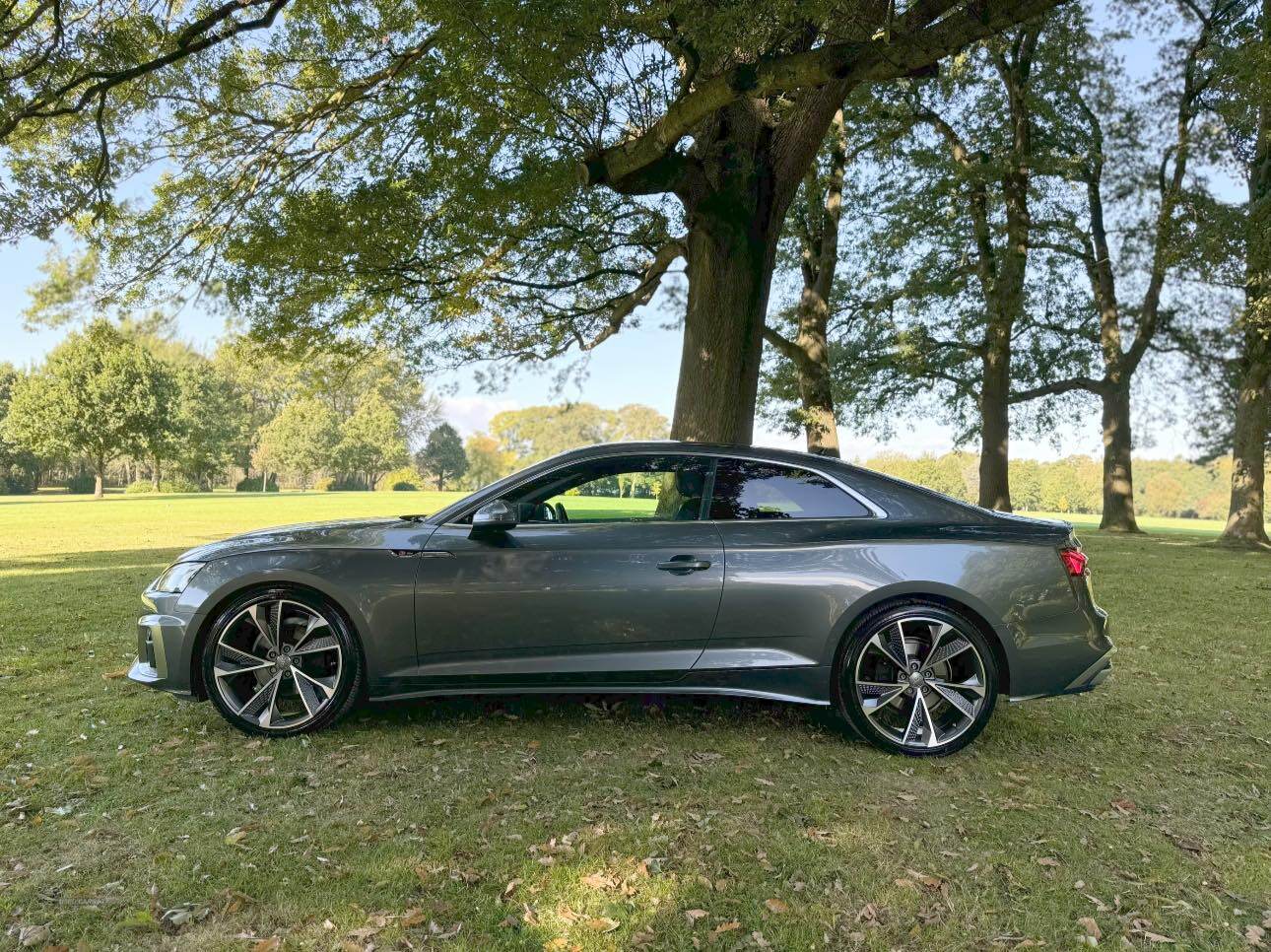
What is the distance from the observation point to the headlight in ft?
13.5

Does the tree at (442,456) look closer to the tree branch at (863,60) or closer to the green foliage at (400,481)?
the green foliage at (400,481)

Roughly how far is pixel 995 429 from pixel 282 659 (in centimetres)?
1863

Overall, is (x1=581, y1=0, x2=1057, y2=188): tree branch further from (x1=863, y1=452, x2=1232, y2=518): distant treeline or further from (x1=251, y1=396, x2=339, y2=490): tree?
(x1=251, y1=396, x2=339, y2=490): tree

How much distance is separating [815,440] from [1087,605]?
12713 millimetres

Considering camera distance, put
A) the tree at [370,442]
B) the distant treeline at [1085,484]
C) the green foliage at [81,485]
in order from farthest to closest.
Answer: the tree at [370,442] → the green foliage at [81,485] → the distant treeline at [1085,484]

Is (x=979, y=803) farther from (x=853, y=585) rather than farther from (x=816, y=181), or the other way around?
(x=816, y=181)

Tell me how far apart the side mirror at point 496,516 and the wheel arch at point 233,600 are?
31.0 inches

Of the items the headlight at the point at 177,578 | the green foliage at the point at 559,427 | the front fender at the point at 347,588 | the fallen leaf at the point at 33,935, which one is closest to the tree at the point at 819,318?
Result: the front fender at the point at 347,588

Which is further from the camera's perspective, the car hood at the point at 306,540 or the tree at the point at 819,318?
the tree at the point at 819,318

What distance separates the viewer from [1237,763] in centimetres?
405

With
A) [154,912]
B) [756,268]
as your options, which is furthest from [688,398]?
[154,912]

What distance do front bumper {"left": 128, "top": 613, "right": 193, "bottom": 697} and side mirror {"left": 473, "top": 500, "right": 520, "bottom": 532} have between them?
1544 mm

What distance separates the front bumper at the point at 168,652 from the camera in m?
4.04

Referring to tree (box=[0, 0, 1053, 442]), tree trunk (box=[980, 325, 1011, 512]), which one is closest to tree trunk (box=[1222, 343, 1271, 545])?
tree trunk (box=[980, 325, 1011, 512])
